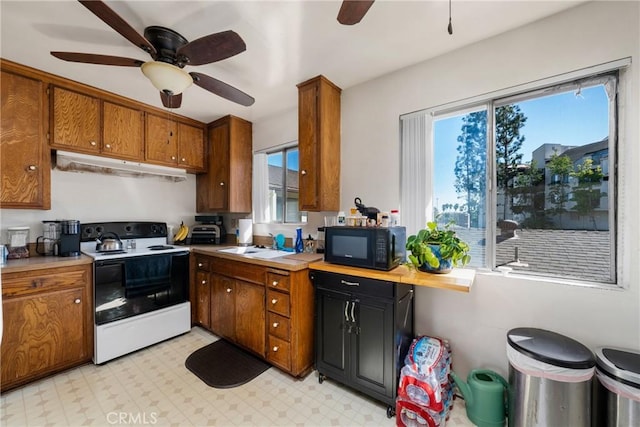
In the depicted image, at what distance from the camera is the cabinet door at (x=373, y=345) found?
1767 mm

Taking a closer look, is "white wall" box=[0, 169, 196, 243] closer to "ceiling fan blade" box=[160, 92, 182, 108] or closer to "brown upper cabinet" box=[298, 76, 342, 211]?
"ceiling fan blade" box=[160, 92, 182, 108]

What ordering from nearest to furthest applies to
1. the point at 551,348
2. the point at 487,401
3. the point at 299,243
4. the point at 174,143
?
the point at 551,348 → the point at 487,401 → the point at 299,243 → the point at 174,143

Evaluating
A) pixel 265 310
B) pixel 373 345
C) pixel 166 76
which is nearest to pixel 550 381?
pixel 373 345

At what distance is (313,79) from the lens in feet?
7.88

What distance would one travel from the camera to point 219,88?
77.5 inches

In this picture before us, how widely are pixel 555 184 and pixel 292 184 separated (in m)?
2.45

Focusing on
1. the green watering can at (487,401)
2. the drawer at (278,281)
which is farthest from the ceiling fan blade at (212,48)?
the green watering can at (487,401)

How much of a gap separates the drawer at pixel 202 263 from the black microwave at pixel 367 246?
4.92 ft

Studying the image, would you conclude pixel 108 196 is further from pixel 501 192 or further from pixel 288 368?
pixel 501 192

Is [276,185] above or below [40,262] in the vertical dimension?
above

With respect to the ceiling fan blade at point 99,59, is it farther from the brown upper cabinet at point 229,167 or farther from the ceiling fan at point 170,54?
the brown upper cabinet at point 229,167

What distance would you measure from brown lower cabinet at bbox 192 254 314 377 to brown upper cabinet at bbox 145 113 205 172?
1333 mm

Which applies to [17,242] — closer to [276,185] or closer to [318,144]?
[276,185]

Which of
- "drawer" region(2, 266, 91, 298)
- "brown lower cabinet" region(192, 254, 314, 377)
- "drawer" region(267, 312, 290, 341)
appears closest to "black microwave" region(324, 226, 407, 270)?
"brown lower cabinet" region(192, 254, 314, 377)
